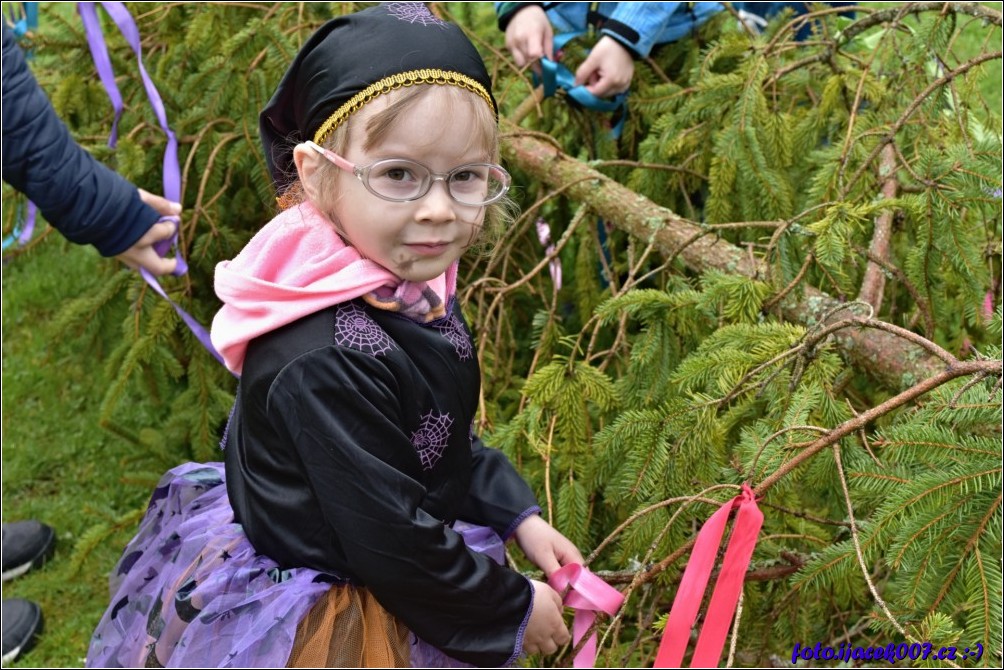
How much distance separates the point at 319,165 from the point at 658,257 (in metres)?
1.33

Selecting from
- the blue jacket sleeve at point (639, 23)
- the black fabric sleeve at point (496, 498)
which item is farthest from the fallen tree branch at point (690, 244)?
the black fabric sleeve at point (496, 498)

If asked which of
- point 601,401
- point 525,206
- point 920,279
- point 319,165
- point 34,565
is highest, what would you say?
point 319,165

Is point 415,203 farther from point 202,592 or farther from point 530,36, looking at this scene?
point 530,36

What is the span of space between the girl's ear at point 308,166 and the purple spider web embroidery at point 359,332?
172 millimetres

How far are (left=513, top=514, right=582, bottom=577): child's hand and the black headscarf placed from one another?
2.34ft

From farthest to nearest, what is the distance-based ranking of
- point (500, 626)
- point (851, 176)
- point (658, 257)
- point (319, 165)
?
1. point (658, 257)
2. point (851, 176)
3. point (500, 626)
4. point (319, 165)

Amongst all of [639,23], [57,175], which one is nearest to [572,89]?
[639,23]

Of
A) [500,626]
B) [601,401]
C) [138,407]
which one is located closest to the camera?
[500,626]

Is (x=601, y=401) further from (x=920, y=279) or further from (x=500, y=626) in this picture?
(x=920, y=279)

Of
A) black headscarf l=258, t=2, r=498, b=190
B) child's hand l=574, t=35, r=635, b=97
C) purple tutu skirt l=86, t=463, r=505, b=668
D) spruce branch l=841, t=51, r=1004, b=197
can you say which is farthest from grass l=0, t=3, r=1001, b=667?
black headscarf l=258, t=2, r=498, b=190

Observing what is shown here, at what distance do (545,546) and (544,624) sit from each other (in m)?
0.16

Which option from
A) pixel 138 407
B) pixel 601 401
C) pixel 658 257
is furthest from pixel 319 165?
pixel 138 407

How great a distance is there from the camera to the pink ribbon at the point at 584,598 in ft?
5.03

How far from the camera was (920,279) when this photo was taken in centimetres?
181
